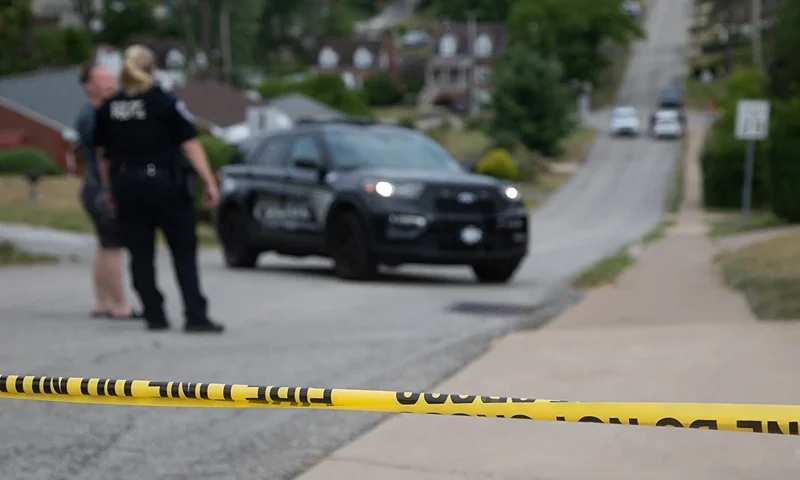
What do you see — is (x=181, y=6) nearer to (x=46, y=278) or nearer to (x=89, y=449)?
(x=46, y=278)

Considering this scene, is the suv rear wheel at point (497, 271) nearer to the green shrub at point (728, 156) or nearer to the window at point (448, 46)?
the green shrub at point (728, 156)

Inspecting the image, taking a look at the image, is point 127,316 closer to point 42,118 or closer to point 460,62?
point 42,118

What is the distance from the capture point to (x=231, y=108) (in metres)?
70.4

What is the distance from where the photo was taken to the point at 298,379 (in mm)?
7203

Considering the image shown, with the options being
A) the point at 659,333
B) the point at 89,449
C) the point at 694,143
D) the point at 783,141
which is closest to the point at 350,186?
the point at 659,333

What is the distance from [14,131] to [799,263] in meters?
56.2

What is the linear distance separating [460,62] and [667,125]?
101 feet

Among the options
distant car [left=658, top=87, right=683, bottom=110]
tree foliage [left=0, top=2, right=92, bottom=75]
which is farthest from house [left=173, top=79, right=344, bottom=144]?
distant car [left=658, top=87, right=683, bottom=110]

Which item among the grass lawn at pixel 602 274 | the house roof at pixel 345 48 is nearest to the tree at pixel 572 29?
the house roof at pixel 345 48

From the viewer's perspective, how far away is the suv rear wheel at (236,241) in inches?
613

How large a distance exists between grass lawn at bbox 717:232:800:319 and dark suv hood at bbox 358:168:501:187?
2.52 m

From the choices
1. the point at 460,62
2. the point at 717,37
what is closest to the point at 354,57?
the point at 460,62

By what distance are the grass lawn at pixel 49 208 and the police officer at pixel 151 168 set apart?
49.4 ft

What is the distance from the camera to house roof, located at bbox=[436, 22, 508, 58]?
9812cm
